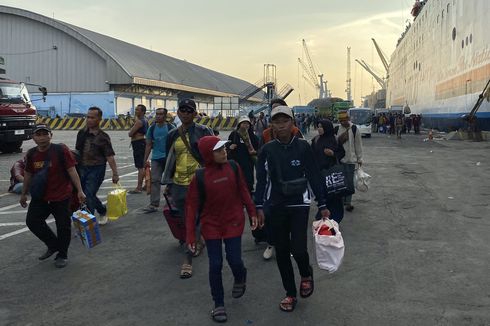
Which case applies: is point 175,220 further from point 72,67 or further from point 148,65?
point 148,65

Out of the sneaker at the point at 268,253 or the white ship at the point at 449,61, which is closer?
the sneaker at the point at 268,253

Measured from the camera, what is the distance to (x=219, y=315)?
3918 mm

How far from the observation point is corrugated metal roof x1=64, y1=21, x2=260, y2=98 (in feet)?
168

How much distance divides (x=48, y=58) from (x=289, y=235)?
177ft

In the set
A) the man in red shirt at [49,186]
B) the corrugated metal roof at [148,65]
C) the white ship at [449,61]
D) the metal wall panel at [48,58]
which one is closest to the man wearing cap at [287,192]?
the man in red shirt at [49,186]

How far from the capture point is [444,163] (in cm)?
1584

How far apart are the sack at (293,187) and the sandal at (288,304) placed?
929 mm

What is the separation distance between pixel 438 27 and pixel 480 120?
675 inches

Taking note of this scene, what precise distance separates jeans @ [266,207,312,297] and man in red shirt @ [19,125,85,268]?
2.55 m

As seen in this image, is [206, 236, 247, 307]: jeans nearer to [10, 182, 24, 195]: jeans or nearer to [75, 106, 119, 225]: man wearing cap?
[75, 106, 119, 225]: man wearing cap

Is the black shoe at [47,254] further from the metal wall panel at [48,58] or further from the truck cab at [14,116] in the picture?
the metal wall panel at [48,58]


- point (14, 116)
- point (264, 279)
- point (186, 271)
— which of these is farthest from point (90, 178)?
point (14, 116)

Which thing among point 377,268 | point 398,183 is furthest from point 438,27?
point 377,268

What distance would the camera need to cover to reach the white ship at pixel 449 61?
90.6 feet
